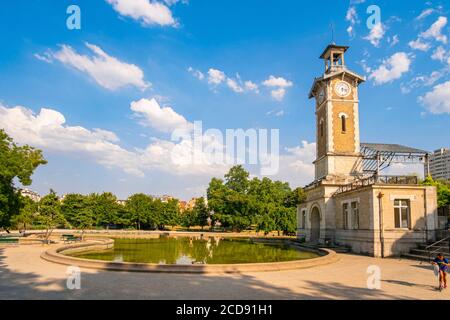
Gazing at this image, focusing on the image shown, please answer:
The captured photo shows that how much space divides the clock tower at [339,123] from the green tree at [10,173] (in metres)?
26.2

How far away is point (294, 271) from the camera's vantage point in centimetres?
1571

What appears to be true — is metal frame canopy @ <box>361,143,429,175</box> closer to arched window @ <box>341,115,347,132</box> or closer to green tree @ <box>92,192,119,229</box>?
arched window @ <box>341,115,347,132</box>

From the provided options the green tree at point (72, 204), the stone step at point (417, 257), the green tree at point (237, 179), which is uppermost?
the green tree at point (237, 179)

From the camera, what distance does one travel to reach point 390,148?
34.1 meters

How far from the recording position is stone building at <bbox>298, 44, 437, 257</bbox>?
23.4 metres

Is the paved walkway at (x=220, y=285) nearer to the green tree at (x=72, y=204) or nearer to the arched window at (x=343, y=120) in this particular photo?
the arched window at (x=343, y=120)

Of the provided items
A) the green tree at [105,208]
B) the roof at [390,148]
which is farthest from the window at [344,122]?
the green tree at [105,208]

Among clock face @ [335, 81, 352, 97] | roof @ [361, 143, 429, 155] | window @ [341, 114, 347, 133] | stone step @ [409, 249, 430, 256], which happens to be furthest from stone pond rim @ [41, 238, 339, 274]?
clock face @ [335, 81, 352, 97]

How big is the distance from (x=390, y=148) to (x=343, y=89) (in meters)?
7.76

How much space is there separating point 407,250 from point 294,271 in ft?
38.4

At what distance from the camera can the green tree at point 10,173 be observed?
2266 centimetres

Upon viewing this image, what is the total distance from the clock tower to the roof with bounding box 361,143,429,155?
1299mm

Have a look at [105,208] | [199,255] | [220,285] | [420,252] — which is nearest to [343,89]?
[420,252]

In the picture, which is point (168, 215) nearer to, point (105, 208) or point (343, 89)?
point (105, 208)
